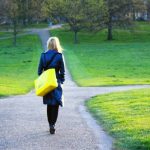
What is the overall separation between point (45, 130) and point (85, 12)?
73.9m

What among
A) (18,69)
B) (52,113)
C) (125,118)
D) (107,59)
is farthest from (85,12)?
(52,113)

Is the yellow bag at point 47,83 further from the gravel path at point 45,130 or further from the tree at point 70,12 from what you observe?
the tree at point 70,12

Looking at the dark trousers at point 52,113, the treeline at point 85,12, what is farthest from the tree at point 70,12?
the dark trousers at point 52,113

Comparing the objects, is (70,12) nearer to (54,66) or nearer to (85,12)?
(85,12)

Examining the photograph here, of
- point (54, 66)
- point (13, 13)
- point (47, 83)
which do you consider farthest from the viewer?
point (13, 13)

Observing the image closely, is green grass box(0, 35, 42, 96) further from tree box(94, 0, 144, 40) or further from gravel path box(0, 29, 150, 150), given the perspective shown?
tree box(94, 0, 144, 40)

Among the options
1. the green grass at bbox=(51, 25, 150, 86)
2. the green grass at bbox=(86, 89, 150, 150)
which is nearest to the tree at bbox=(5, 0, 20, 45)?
the green grass at bbox=(51, 25, 150, 86)

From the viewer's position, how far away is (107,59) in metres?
52.2

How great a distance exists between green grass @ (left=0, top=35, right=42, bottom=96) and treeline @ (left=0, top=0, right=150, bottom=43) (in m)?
3.68

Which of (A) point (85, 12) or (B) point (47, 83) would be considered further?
(A) point (85, 12)

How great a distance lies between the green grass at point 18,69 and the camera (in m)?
25.2

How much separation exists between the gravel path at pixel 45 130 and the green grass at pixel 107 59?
12652 millimetres

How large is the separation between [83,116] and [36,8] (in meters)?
85.4

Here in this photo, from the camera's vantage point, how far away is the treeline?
82.9 metres
